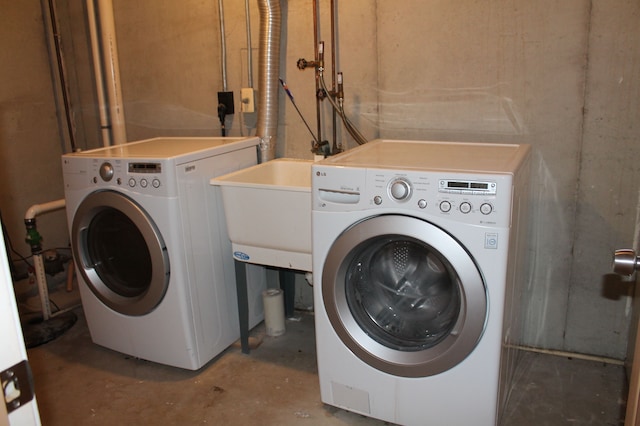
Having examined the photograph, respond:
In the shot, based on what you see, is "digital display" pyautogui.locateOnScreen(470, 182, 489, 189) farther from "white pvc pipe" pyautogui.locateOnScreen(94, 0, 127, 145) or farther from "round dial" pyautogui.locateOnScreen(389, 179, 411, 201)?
"white pvc pipe" pyautogui.locateOnScreen(94, 0, 127, 145)

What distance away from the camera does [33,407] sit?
2.32 ft

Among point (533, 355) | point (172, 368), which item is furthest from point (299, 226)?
point (533, 355)

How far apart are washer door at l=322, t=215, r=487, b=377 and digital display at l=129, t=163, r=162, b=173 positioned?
0.83 m

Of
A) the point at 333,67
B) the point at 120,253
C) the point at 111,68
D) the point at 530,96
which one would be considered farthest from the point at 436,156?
the point at 111,68

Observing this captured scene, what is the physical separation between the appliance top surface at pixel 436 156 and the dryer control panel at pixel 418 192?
0.05m

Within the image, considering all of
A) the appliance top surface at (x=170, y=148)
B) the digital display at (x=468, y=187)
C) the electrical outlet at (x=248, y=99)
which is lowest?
the digital display at (x=468, y=187)

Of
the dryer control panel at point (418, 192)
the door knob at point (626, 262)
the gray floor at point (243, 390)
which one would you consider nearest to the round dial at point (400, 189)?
the dryer control panel at point (418, 192)

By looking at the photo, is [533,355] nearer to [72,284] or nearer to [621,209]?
[621,209]

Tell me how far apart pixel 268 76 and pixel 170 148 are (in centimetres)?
60

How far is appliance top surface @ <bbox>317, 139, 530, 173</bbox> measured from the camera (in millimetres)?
1697

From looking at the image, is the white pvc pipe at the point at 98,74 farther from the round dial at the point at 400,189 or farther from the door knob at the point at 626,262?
the door knob at the point at 626,262

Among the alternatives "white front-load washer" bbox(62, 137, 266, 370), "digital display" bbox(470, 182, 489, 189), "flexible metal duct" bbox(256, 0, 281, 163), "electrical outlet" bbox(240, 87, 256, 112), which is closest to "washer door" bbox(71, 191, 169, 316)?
"white front-load washer" bbox(62, 137, 266, 370)

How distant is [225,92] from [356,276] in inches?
57.1

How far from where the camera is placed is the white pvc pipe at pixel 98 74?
2.99m
